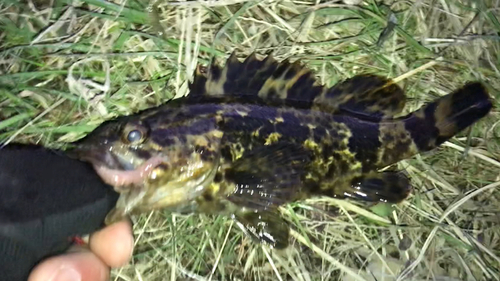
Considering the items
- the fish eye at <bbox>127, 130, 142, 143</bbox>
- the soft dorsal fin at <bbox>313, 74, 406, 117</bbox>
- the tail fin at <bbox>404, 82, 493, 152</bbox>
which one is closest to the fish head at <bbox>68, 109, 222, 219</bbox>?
the fish eye at <bbox>127, 130, 142, 143</bbox>

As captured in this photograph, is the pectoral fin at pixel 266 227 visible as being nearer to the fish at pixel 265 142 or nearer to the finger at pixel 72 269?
the fish at pixel 265 142

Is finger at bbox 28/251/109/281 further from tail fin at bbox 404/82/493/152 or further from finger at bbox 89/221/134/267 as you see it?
tail fin at bbox 404/82/493/152

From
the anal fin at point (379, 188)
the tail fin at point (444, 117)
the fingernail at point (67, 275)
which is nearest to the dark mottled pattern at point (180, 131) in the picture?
the fingernail at point (67, 275)

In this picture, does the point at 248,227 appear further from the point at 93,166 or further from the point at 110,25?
the point at 110,25

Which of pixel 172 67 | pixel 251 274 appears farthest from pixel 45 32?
pixel 251 274

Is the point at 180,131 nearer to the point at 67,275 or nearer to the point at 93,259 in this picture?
the point at 93,259
